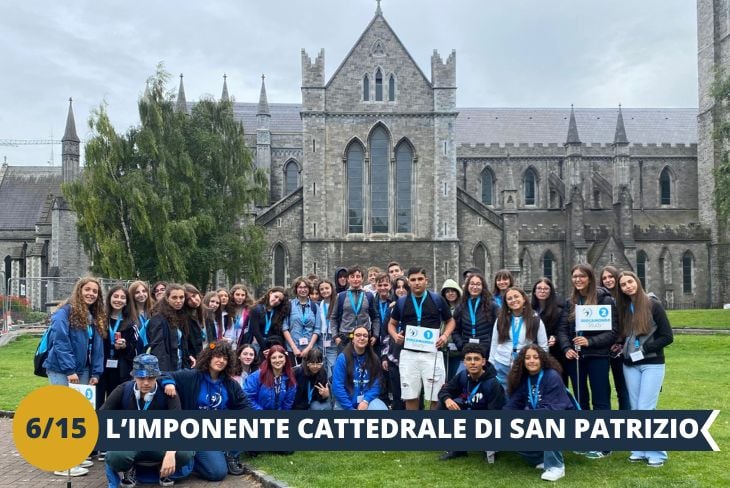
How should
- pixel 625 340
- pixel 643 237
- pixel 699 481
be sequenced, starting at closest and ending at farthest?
pixel 699 481 → pixel 625 340 → pixel 643 237

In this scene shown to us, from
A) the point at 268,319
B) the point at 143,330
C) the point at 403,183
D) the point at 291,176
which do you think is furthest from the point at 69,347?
the point at 291,176

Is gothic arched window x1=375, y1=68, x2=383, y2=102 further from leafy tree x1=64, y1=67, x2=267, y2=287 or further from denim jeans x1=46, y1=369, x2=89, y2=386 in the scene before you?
denim jeans x1=46, y1=369, x2=89, y2=386

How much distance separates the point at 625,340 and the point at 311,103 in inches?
1081

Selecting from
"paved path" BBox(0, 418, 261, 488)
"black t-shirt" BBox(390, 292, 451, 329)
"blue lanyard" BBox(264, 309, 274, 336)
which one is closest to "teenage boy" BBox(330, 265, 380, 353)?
"blue lanyard" BBox(264, 309, 274, 336)

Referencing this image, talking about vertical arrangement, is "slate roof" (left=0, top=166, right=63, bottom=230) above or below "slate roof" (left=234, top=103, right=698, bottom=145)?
below

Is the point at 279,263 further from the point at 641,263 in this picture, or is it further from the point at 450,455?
the point at 450,455

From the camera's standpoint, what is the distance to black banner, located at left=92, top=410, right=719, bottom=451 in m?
6.67

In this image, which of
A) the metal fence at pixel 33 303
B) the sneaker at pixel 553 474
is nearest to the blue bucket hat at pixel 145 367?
the sneaker at pixel 553 474

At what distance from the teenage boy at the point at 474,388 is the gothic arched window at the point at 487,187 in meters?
39.4

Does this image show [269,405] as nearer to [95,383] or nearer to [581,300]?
[95,383]

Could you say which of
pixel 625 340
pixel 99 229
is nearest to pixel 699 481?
pixel 625 340

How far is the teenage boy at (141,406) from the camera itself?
284 inches

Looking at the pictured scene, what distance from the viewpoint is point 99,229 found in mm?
28266

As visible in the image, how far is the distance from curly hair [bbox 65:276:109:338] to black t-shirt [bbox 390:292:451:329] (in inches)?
148
